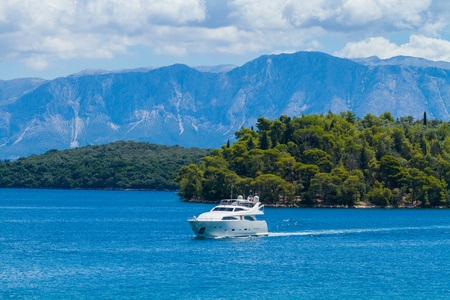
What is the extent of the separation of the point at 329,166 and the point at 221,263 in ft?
323

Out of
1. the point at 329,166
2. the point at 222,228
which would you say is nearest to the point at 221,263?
the point at 222,228

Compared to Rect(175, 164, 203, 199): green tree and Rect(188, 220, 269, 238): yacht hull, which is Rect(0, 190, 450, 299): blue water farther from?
Rect(175, 164, 203, 199): green tree

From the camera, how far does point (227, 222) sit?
7350cm

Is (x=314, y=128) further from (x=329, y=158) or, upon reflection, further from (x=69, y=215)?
(x=69, y=215)

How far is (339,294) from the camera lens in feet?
151

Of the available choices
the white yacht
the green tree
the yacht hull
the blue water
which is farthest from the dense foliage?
the yacht hull

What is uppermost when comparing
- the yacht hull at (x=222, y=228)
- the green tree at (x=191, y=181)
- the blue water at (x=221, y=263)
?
the green tree at (x=191, y=181)

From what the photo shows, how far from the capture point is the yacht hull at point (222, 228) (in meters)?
72.9

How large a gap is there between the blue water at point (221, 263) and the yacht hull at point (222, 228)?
1167 millimetres

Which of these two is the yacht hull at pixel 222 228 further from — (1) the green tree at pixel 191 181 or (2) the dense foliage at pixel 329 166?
(1) the green tree at pixel 191 181

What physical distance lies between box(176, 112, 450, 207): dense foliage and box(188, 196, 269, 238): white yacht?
184 ft

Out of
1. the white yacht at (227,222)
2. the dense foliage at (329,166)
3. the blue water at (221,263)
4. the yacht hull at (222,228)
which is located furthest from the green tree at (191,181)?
the yacht hull at (222,228)

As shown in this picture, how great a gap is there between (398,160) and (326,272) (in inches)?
4294

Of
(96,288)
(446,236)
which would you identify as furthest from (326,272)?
(446,236)
